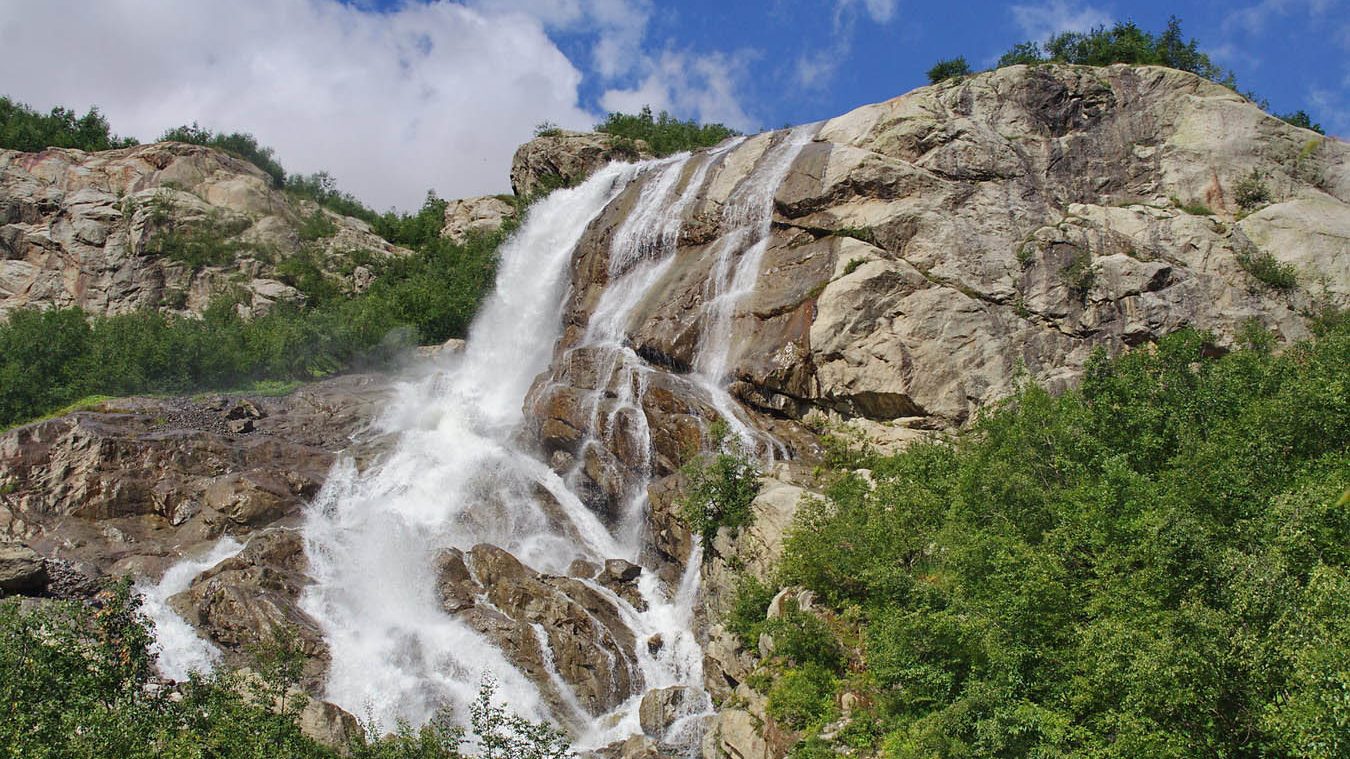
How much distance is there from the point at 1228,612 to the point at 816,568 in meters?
10.8

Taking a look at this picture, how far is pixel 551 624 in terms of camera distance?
28516 mm

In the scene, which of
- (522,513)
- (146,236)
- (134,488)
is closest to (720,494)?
(522,513)

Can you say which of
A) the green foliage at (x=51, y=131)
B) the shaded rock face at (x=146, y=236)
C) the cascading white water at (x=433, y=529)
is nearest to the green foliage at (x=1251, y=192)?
the cascading white water at (x=433, y=529)

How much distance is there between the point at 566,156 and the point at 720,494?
1726 inches

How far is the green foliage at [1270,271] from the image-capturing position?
1458 inches

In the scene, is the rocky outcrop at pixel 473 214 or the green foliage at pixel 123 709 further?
the rocky outcrop at pixel 473 214

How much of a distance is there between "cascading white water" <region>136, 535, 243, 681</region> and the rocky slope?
598 mm

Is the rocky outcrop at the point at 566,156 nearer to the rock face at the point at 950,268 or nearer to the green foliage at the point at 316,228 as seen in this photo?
the green foliage at the point at 316,228

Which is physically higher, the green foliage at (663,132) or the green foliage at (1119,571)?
the green foliage at (663,132)

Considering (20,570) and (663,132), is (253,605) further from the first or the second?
(663,132)

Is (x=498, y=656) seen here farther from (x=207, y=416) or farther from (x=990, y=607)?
(x=207, y=416)

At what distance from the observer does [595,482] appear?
117 feet

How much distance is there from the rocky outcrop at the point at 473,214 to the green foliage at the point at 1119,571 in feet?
172

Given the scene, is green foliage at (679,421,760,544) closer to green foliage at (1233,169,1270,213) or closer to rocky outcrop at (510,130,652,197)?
green foliage at (1233,169,1270,213)
